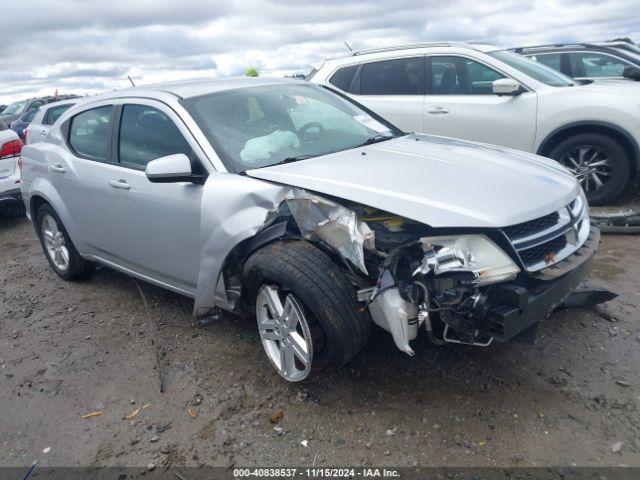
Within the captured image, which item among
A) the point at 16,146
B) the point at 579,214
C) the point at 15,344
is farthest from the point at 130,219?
the point at 16,146

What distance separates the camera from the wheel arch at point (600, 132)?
569 cm

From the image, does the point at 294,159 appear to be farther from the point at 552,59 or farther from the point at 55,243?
the point at 552,59

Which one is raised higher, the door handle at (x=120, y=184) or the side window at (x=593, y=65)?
the door handle at (x=120, y=184)

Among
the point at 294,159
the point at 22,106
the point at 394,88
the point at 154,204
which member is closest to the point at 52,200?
the point at 154,204

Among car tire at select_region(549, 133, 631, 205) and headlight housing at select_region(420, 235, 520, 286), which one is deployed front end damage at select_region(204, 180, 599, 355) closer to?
headlight housing at select_region(420, 235, 520, 286)

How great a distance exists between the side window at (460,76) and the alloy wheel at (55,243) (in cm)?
442

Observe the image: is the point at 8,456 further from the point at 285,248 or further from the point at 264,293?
the point at 285,248

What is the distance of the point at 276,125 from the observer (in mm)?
3781

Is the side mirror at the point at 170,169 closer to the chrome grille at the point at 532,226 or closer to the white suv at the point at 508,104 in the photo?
the chrome grille at the point at 532,226

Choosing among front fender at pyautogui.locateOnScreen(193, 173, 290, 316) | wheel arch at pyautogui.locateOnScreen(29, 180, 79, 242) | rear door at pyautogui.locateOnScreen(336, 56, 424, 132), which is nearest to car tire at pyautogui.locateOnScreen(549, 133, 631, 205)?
rear door at pyautogui.locateOnScreen(336, 56, 424, 132)

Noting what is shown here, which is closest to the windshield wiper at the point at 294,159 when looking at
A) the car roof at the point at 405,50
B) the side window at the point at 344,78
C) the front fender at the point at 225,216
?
the front fender at the point at 225,216

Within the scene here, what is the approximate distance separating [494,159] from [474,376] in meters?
1.31

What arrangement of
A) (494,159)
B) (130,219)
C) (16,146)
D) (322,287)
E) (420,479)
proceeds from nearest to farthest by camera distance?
(420,479) → (322,287) → (494,159) → (130,219) → (16,146)

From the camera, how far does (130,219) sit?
3.95 metres
